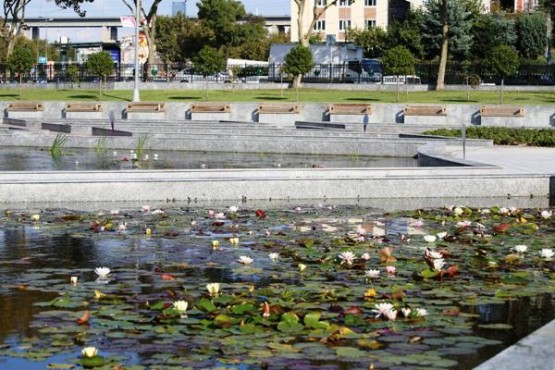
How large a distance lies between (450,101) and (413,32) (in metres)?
25.7

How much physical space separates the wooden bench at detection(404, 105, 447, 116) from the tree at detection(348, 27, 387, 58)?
4318 centimetres

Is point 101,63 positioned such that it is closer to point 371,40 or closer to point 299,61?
point 299,61

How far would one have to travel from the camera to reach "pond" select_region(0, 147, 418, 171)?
2202 centimetres

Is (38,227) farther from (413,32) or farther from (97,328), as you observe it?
(413,32)

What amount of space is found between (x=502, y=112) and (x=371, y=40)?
48211mm

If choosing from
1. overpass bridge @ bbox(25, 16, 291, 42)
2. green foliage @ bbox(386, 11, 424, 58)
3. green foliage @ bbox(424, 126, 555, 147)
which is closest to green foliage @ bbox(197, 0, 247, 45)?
green foliage @ bbox(386, 11, 424, 58)

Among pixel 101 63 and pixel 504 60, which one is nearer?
pixel 504 60

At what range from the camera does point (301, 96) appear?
154 feet

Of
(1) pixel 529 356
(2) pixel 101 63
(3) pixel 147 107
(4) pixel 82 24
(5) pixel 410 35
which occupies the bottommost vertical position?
(1) pixel 529 356

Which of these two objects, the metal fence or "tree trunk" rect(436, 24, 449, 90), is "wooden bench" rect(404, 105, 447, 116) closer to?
→ "tree trunk" rect(436, 24, 449, 90)

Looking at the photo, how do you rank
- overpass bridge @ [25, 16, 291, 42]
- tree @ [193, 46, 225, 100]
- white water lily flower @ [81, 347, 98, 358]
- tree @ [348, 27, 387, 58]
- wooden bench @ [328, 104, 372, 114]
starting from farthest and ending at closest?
overpass bridge @ [25, 16, 291, 42] < tree @ [348, 27, 387, 58] < tree @ [193, 46, 225, 100] < wooden bench @ [328, 104, 372, 114] < white water lily flower @ [81, 347, 98, 358]

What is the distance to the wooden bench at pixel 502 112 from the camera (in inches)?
1401

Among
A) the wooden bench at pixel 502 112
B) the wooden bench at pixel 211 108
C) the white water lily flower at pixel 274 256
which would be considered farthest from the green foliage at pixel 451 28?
the white water lily flower at pixel 274 256

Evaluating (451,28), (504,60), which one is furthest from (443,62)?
(451,28)
